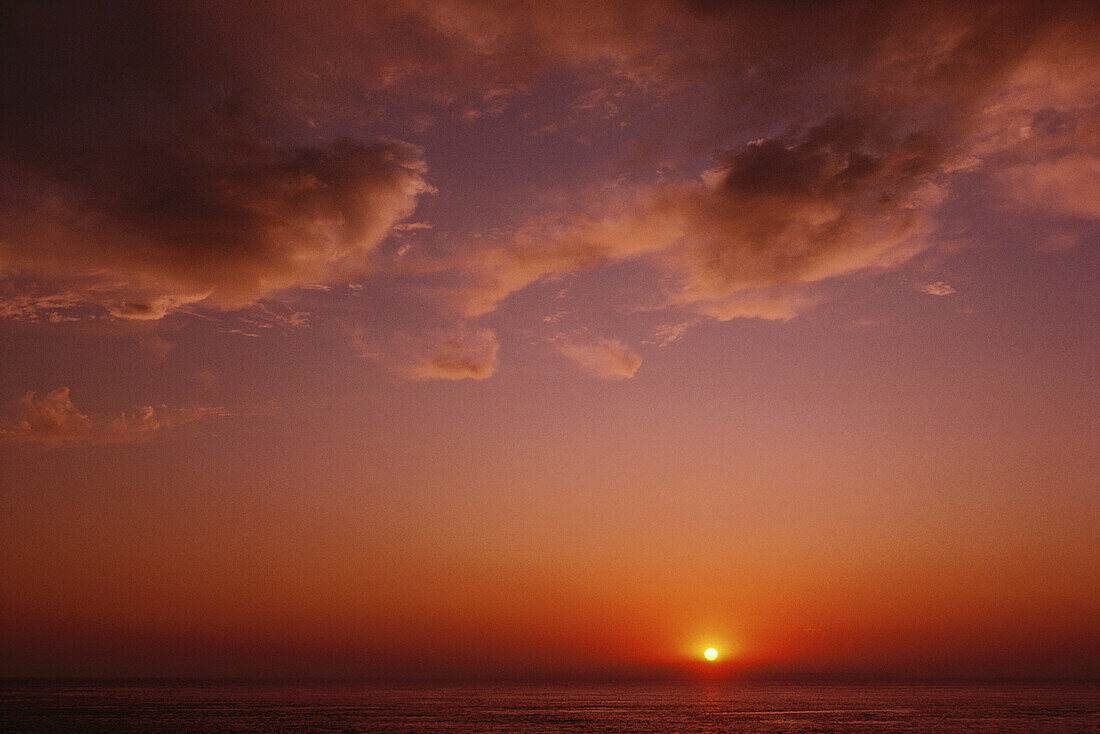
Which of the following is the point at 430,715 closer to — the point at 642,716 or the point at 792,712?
the point at 642,716

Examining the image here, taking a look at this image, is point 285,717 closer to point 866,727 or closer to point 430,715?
point 430,715

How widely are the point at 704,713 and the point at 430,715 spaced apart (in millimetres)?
36793

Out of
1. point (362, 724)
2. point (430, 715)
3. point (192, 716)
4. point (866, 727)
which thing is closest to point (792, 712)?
point (866, 727)

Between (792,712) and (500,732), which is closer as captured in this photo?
(500,732)

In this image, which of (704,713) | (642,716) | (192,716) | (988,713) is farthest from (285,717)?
(988,713)

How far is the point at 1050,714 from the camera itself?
102688 millimetres

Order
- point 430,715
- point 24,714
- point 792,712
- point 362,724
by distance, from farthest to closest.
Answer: point 792,712, point 430,715, point 24,714, point 362,724

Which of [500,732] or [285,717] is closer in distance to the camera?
[500,732]

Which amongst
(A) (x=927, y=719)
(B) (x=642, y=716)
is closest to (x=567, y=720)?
(B) (x=642, y=716)

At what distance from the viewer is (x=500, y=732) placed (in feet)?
262

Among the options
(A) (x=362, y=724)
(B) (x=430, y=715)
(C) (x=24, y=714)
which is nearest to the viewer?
(A) (x=362, y=724)

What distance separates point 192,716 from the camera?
94.2m

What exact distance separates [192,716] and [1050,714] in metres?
107

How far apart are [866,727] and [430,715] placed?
173 ft
